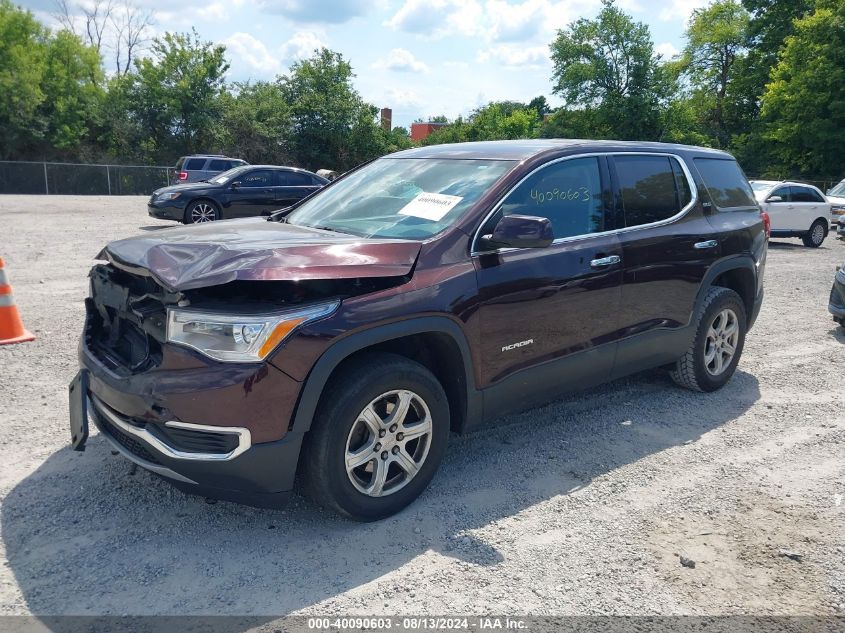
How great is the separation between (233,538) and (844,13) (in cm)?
4160

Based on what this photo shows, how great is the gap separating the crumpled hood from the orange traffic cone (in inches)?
117

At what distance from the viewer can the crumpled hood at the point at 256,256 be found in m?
3.09

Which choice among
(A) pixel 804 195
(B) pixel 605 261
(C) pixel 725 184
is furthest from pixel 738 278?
(A) pixel 804 195

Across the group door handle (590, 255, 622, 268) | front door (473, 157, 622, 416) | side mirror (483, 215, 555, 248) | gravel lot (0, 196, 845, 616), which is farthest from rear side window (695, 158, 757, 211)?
side mirror (483, 215, 555, 248)

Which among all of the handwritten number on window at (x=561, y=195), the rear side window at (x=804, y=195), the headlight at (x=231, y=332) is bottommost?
the headlight at (x=231, y=332)

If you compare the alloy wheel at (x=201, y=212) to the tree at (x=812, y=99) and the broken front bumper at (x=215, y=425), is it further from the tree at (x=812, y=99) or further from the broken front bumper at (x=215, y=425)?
the tree at (x=812, y=99)

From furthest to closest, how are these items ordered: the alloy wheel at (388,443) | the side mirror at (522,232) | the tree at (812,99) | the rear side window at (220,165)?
1. the tree at (812,99)
2. the rear side window at (220,165)
3. the side mirror at (522,232)
4. the alloy wheel at (388,443)

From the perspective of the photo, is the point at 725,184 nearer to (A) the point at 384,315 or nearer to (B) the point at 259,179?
(A) the point at 384,315

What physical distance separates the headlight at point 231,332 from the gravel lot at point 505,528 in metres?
0.98

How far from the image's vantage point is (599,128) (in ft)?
140

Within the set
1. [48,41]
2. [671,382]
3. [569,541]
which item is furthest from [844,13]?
[48,41]

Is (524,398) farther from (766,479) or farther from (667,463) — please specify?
(766,479)

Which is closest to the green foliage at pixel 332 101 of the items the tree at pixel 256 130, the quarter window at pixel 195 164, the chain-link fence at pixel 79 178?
the tree at pixel 256 130

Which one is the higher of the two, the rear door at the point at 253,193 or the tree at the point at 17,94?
the tree at the point at 17,94
